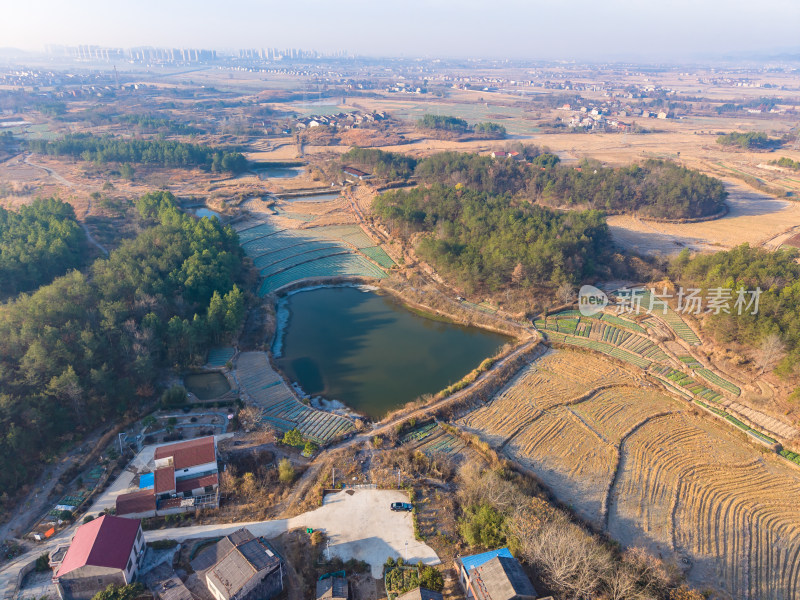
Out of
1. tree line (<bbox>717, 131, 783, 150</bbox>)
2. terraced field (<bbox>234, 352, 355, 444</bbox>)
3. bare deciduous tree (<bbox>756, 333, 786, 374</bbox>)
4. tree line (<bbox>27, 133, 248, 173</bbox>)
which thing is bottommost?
terraced field (<bbox>234, 352, 355, 444</bbox>)

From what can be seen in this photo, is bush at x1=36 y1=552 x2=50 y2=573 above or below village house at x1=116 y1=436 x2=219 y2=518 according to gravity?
below

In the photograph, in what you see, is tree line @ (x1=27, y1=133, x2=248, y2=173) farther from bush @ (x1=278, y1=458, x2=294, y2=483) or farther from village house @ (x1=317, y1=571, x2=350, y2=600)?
village house @ (x1=317, y1=571, x2=350, y2=600)

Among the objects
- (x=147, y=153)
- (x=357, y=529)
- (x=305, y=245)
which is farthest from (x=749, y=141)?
(x=147, y=153)

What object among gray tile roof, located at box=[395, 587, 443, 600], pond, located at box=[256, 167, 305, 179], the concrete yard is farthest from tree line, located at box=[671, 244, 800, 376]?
pond, located at box=[256, 167, 305, 179]

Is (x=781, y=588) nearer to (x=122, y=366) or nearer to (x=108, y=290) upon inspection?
(x=122, y=366)

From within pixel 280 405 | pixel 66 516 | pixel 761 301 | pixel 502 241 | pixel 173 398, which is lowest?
pixel 66 516

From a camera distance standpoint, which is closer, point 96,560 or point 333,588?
point 96,560

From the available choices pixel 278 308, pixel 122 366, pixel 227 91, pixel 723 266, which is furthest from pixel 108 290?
pixel 227 91

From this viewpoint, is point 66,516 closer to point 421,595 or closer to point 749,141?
point 421,595
